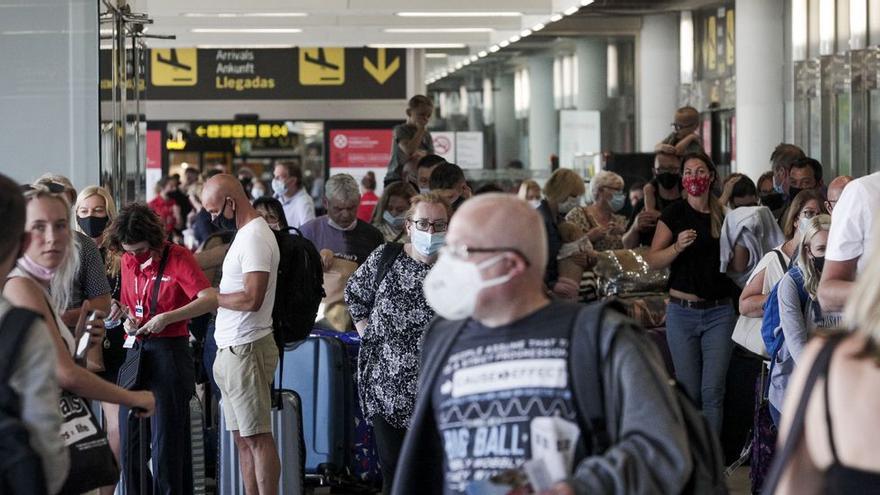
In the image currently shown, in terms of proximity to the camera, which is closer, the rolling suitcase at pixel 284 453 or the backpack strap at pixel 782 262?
the backpack strap at pixel 782 262

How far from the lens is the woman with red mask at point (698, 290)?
30.3ft

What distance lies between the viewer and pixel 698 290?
9.41 meters

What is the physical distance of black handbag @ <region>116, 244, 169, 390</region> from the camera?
7.41 meters

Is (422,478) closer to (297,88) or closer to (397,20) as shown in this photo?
(397,20)

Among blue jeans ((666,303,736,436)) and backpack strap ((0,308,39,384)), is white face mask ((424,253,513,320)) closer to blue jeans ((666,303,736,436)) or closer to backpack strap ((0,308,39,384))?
backpack strap ((0,308,39,384))

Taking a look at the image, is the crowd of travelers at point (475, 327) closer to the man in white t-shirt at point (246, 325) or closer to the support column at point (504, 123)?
the man in white t-shirt at point (246, 325)

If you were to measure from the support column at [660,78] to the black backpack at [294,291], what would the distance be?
19.2 m

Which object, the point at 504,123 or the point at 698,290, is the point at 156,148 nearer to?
the point at 504,123

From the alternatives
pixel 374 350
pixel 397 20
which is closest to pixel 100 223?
pixel 374 350

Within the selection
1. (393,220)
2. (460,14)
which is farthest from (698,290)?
(460,14)

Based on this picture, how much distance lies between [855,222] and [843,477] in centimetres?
295

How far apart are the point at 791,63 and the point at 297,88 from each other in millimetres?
11675

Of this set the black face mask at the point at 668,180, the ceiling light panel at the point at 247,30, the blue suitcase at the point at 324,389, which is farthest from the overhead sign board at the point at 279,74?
the blue suitcase at the point at 324,389

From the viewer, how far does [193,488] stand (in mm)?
8336
